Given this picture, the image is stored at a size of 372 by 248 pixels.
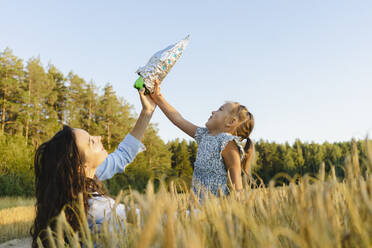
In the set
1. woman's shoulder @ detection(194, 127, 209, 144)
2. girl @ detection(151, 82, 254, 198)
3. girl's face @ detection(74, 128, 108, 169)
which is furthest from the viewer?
woman's shoulder @ detection(194, 127, 209, 144)

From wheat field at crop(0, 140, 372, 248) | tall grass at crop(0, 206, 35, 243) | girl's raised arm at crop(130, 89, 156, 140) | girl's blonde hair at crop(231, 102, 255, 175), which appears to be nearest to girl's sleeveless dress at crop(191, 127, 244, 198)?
girl's blonde hair at crop(231, 102, 255, 175)

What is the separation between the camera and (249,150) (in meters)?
3.00

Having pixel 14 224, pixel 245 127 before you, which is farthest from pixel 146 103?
pixel 14 224

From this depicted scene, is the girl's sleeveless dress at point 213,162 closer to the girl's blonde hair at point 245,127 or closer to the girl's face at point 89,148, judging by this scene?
the girl's blonde hair at point 245,127

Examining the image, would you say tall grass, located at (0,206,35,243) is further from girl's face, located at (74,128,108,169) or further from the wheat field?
the wheat field

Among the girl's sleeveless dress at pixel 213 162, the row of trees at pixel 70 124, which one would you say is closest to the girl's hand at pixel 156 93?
the girl's sleeveless dress at pixel 213 162

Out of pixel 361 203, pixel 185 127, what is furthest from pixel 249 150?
pixel 361 203

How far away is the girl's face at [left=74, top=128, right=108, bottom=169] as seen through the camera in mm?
1901

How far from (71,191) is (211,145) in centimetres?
150

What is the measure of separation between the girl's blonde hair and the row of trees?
10971 mm

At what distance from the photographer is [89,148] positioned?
1949 millimetres

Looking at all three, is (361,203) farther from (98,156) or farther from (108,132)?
(108,132)

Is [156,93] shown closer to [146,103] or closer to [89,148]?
[146,103]

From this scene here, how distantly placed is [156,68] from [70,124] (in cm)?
1570
